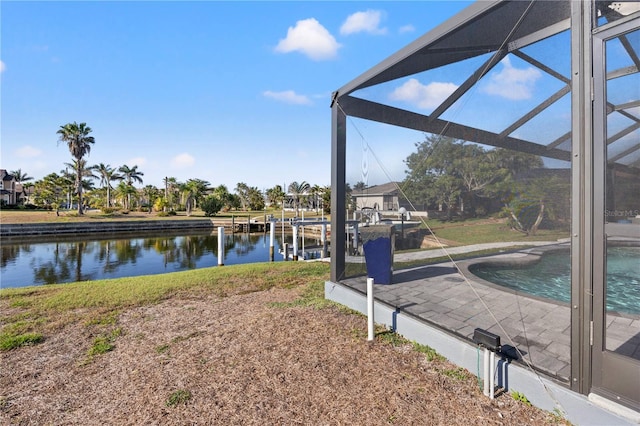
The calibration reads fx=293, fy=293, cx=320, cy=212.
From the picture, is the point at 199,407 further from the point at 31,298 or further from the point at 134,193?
the point at 134,193

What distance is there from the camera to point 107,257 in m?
14.3

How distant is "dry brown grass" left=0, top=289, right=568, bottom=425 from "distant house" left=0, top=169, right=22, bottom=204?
55.6m

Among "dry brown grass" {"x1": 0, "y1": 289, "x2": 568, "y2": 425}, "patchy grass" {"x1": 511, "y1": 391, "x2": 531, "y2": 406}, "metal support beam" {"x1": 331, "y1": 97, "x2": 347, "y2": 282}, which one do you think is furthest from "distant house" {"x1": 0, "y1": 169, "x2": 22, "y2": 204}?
"patchy grass" {"x1": 511, "y1": 391, "x2": 531, "y2": 406}

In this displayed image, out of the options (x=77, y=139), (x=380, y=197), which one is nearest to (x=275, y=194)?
(x=77, y=139)

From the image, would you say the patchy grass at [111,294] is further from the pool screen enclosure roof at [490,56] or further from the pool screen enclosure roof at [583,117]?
the pool screen enclosure roof at [583,117]

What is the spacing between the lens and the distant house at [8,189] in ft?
137

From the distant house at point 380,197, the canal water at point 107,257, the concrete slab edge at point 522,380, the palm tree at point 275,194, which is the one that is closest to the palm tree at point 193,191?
the palm tree at point 275,194

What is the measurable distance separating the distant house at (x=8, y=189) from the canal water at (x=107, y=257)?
33968 mm

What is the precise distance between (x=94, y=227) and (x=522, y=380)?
95.9 ft

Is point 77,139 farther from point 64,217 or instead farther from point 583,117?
point 583,117

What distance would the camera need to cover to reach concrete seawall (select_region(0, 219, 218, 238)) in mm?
20898

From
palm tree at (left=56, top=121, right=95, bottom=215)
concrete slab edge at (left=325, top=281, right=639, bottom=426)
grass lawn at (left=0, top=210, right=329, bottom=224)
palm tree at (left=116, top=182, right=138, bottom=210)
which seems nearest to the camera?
concrete slab edge at (left=325, top=281, right=639, bottom=426)

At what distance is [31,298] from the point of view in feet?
15.0

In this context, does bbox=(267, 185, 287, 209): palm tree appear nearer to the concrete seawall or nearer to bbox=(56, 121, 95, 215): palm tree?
the concrete seawall
